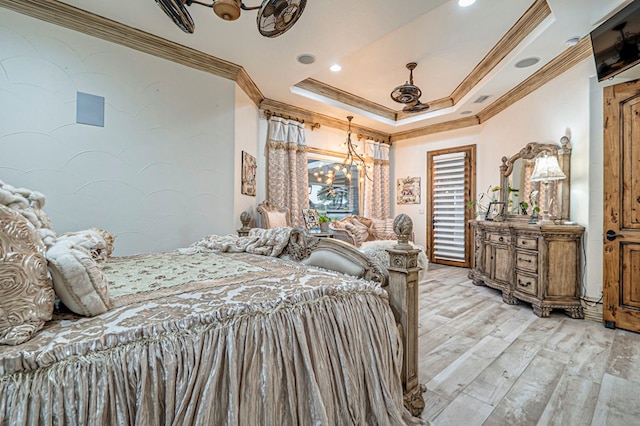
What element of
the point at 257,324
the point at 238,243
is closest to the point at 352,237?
the point at 238,243

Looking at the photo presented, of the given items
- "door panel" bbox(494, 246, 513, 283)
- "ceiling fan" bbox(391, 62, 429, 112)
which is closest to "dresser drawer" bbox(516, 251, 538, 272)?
"door panel" bbox(494, 246, 513, 283)

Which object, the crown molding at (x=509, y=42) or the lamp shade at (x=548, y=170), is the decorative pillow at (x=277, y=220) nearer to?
the lamp shade at (x=548, y=170)

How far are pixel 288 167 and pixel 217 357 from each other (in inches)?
159

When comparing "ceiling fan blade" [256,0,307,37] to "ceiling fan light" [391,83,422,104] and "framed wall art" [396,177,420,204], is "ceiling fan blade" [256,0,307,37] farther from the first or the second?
"framed wall art" [396,177,420,204]

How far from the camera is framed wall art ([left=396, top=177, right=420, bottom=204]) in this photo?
245 inches

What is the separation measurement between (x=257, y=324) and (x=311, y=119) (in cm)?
468

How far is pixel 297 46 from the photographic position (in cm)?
303

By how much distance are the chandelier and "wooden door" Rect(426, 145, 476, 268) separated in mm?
1448

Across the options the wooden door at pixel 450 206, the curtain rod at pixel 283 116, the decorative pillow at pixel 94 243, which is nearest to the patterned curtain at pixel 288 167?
the curtain rod at pixel 283 116

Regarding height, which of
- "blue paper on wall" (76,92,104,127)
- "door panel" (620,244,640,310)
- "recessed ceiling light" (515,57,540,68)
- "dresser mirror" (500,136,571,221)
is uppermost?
"recessed ceiling light" (515,57,540,68)

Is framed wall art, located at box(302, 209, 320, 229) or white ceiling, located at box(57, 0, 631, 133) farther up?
white ceiling, located at box(57, 0, 631, 133)

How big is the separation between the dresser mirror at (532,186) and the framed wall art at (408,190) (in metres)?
1.87

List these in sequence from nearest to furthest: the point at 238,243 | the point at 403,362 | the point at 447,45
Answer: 1. the point at 403,362
2. the point at 238,243
3. the point at 447,45

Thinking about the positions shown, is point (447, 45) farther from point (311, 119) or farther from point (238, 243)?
point (238, 243)
